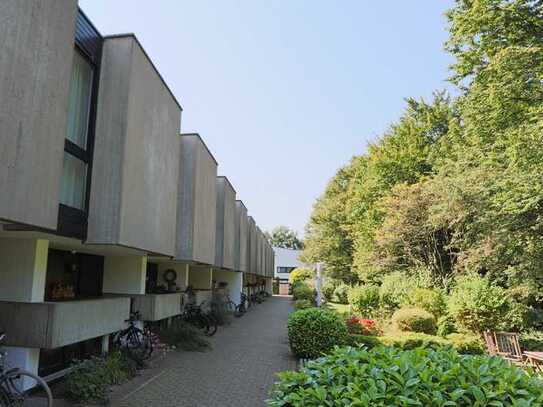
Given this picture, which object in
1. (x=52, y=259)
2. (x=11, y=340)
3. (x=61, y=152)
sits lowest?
(x=11, y=340)

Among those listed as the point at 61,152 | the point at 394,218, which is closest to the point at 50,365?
the point at 61,152

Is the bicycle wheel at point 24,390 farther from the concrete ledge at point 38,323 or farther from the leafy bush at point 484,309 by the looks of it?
the leafy bush at point 484,309

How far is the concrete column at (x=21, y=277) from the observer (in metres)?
6.15

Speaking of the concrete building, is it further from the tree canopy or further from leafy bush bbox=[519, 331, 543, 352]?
leafy bush bbox=[519, 331, 543, 352]

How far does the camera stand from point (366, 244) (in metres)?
25.9

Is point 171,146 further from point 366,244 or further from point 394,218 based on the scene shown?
point 366,244

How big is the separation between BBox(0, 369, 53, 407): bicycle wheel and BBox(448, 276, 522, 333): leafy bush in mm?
11918

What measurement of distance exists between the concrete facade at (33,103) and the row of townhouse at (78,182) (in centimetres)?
2

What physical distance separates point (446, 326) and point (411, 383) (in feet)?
41.0

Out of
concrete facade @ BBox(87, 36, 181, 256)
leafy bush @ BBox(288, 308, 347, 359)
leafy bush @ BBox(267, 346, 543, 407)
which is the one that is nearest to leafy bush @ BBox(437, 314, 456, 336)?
leafy bush @ BBox(288, 308, 347, 359)

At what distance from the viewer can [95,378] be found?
6711 mm

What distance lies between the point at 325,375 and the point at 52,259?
709 cm

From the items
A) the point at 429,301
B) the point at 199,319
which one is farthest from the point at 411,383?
the point at 429,301

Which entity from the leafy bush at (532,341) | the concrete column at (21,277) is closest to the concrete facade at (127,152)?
the concrete column at (21,277)
